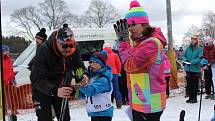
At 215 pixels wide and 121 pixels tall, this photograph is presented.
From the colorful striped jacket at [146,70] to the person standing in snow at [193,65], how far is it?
6283 millimetres

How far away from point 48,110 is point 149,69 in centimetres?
147

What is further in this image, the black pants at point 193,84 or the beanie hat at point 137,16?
the black pants at point 193,84

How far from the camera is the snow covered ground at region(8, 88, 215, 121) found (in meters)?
8.31

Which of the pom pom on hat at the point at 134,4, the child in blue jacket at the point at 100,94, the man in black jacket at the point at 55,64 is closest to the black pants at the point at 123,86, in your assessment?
the child in blue jacket at the point at 100,94

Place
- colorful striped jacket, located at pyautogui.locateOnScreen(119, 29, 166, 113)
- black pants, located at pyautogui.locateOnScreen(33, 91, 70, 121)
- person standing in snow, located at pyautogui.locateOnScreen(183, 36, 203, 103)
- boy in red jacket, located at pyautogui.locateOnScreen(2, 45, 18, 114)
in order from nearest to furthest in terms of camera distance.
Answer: colorful striped jacket, located at pyautogui.locateOnScreen(119, 29, 166, 113), black pants, located at pyautogui.locateOnScreen(33, 91, 70, 121), boy in red jacket, located at pyautogui.locateOnScreen(2, 45, 18, 114), person standing in snow, located at pyautogui.locateOnScreen(183, 36, 203, 103)

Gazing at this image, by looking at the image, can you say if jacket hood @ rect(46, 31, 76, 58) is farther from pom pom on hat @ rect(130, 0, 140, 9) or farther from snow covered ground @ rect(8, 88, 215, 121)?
snow covered ground @ rect(8, 88, 215, 121)

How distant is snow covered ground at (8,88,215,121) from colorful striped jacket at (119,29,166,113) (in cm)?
401

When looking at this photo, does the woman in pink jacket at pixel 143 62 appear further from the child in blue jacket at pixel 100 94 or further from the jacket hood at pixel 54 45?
the child in blue jacket at pixel 100 94

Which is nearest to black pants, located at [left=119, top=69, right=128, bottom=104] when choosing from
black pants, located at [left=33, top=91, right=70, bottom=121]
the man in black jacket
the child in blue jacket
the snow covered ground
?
the snow covered ground

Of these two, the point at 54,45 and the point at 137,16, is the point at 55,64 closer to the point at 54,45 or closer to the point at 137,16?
the point at 54,45

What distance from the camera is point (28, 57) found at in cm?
1239

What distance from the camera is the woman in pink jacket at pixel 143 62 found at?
154 inches

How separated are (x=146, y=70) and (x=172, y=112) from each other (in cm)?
532

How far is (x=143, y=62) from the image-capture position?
3898mm
